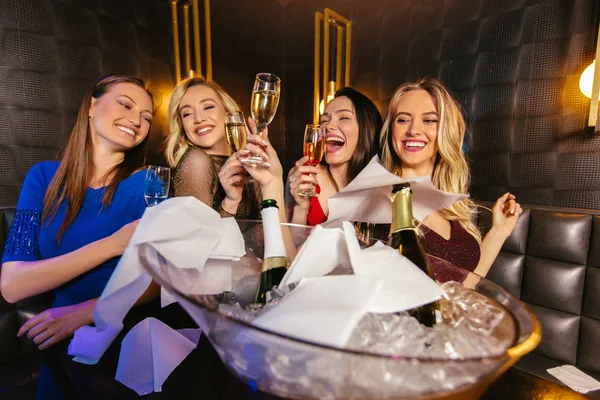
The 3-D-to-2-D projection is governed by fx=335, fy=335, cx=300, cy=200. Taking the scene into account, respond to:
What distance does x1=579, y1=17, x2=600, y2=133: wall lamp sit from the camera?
74.4 inches

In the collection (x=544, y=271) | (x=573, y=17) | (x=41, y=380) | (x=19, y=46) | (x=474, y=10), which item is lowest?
(x=544, y=271)

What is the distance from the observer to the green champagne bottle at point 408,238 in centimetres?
50

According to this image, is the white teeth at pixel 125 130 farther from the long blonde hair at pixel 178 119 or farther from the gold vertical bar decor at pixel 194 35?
the gold vertical bar decor at pixel 194 35

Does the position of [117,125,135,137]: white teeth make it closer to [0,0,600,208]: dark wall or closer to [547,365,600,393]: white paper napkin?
[0,0,600,208]: dark wall

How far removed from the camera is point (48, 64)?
2426mm

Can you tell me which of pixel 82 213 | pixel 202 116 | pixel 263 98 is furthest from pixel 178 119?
pixel 263 98

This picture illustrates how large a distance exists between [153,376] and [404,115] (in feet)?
4.68

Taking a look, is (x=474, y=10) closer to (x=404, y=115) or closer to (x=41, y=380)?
(x=404, y=115)

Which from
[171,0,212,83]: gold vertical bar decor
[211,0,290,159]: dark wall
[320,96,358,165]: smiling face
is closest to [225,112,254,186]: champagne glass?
[320,96,358,165]: smiling face

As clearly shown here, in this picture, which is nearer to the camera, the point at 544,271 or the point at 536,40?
the point at 544,271

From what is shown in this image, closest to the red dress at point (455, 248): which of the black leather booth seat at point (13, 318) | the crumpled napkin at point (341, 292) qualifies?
the crumpled napkin at point (341, 292)

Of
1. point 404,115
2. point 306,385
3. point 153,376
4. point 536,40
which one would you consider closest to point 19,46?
point 404,115

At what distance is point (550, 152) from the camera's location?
90.1 inches

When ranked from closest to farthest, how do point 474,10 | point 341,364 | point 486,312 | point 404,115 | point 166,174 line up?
point 341,364 < point 486,312 < point 166,174 < point 404,115 < point 474,10
